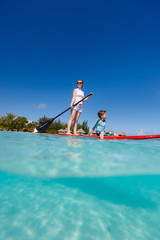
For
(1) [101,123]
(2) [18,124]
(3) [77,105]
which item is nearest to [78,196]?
(1) [101,123]

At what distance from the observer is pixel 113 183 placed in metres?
3.17

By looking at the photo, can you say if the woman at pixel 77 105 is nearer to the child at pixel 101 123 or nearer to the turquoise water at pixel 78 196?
the child at pixel 101 123

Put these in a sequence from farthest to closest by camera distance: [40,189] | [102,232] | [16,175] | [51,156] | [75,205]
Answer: [51,156]
[16,175]
[40,189]
[75,205]
[102,232]

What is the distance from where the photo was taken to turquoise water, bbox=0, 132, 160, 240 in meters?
1.55

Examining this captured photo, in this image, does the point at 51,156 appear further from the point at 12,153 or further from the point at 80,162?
the point at 12,153

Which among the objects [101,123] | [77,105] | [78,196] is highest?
[77,105]

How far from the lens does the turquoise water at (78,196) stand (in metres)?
1.55

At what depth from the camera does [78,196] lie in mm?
2348

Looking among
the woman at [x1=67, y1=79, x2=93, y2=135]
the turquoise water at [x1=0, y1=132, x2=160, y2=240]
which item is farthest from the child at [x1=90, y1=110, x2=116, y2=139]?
the turquoise water at [x1=0, y1=132, x2=160, y2=240]

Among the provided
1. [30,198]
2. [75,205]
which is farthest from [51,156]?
[75,205]

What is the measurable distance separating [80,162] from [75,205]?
0.97m

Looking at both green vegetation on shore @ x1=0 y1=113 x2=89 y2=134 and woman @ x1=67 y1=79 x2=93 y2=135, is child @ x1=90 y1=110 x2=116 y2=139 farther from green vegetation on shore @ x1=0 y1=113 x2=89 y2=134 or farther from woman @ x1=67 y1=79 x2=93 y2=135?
green vegetation on shore @ x1=0 y1=113 x2=89 y2=134

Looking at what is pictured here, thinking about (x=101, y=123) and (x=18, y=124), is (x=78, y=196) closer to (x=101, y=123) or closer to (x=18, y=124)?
(x=101, y=123)

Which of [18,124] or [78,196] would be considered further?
[18,124]
